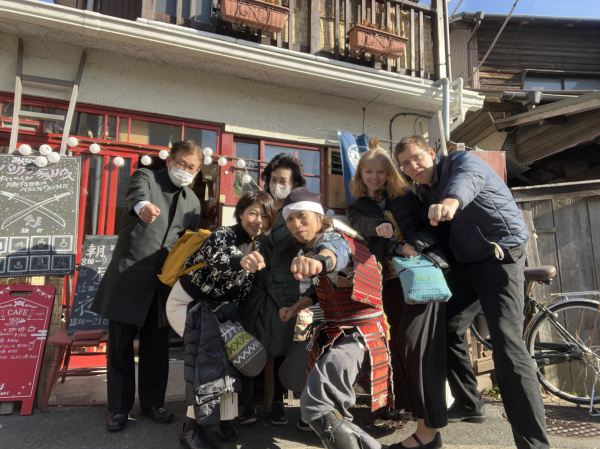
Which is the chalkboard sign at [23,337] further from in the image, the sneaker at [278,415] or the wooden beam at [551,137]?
the wooden beam at [551,137]

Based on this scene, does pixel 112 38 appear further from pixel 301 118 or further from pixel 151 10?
pixel 301 118

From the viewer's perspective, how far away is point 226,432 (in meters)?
2.66

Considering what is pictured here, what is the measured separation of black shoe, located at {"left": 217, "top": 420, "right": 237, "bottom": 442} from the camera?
2654 millimetres

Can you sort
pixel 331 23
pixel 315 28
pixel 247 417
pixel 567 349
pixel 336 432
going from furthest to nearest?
pixel 331 23, pixel 315 28, pixel 567 349, pixel 247 417, pixel 336 432

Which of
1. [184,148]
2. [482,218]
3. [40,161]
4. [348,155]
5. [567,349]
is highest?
[348,155]

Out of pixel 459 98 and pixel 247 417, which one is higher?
pixel 459 98

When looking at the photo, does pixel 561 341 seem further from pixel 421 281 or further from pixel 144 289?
pixel 144 289

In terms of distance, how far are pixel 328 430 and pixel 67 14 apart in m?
5.13

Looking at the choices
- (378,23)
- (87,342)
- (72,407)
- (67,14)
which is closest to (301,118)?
(378,23)

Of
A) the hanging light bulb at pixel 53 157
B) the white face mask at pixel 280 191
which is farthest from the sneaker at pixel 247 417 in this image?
the hanging light bulb at pixel 53 157

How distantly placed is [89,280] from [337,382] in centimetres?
317

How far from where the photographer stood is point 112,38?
16.1 ft

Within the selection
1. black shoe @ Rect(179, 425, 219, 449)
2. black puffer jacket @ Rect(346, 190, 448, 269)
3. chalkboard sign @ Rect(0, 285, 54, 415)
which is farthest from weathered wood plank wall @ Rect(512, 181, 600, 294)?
chalkboard sign @ Rect(0, 285, 54, 415)

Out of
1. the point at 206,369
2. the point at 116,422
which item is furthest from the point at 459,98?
the point at 116,422
